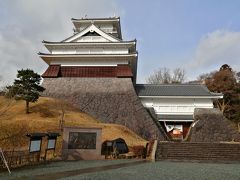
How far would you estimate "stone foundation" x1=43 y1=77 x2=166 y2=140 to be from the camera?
2603 centimetres

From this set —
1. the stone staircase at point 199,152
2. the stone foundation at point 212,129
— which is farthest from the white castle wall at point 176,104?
the stone staircase at point 199,152

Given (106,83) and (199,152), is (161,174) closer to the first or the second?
(199,152)

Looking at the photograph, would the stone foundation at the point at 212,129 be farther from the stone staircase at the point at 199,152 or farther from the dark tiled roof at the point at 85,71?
the dark tiled roof at the point at 85,71

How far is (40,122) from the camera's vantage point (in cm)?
2083

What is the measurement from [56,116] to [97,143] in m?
7.43

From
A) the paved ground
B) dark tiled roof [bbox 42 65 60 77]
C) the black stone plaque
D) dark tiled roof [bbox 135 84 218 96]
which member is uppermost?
dark tiled roof [bbox 42 65 60 77]

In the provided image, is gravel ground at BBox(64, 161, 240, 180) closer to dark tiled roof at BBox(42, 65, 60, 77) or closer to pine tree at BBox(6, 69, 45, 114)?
pine tree at BBox(6, 69, 45, 114)

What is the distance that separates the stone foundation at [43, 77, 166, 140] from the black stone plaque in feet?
28.6

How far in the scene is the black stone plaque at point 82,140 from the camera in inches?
668

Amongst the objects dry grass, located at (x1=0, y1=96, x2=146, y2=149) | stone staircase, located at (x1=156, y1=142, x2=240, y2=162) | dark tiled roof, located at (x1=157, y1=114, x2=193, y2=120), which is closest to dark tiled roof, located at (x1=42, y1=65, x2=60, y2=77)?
dry grass, located at (x1=0, y1=96, x2=146, y2=149)

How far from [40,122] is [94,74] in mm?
11287

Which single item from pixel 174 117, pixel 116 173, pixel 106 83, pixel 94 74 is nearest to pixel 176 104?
pixel 174 117

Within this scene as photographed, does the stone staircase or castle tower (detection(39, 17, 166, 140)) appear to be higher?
castle tower (detection(39, 17, 166, 140))

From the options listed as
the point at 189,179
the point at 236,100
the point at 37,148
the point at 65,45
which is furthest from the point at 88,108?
the point at 236,100
